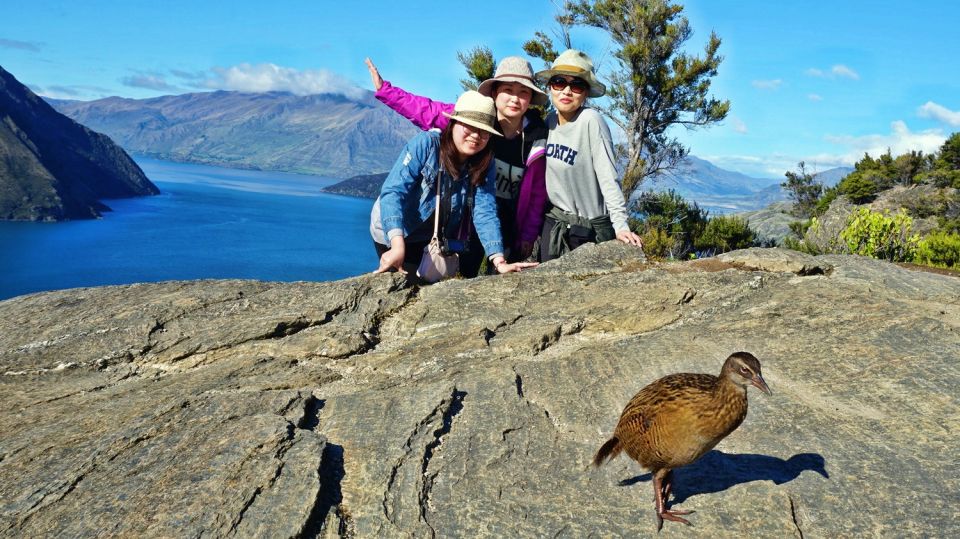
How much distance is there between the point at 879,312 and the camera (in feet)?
21.9

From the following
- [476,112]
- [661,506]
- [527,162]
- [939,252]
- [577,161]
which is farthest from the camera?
[939,252]

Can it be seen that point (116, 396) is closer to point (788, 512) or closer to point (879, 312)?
point (788, 512)

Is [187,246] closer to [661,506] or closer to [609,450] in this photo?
[609,450]

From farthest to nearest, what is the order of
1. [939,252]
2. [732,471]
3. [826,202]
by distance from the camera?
[826,202]
[939,252]
[732,471]

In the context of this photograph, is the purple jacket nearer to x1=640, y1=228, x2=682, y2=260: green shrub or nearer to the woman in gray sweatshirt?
the woman in gray sweatshirt

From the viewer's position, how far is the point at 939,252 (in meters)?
13.1

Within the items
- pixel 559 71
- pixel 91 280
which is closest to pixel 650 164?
pixel 559 71

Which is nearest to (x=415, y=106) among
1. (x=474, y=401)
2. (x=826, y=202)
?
(x=474, y=401)

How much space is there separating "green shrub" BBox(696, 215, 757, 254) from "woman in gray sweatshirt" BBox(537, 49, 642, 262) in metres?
17.1

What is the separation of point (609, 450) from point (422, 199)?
3.98 metres

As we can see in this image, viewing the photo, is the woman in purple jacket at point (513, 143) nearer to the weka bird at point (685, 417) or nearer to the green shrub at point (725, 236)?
the weka bird at point (685, 417)

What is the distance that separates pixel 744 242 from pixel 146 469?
23578mm

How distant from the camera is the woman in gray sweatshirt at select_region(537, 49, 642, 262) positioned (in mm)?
7703

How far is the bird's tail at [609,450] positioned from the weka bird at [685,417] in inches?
5.7
